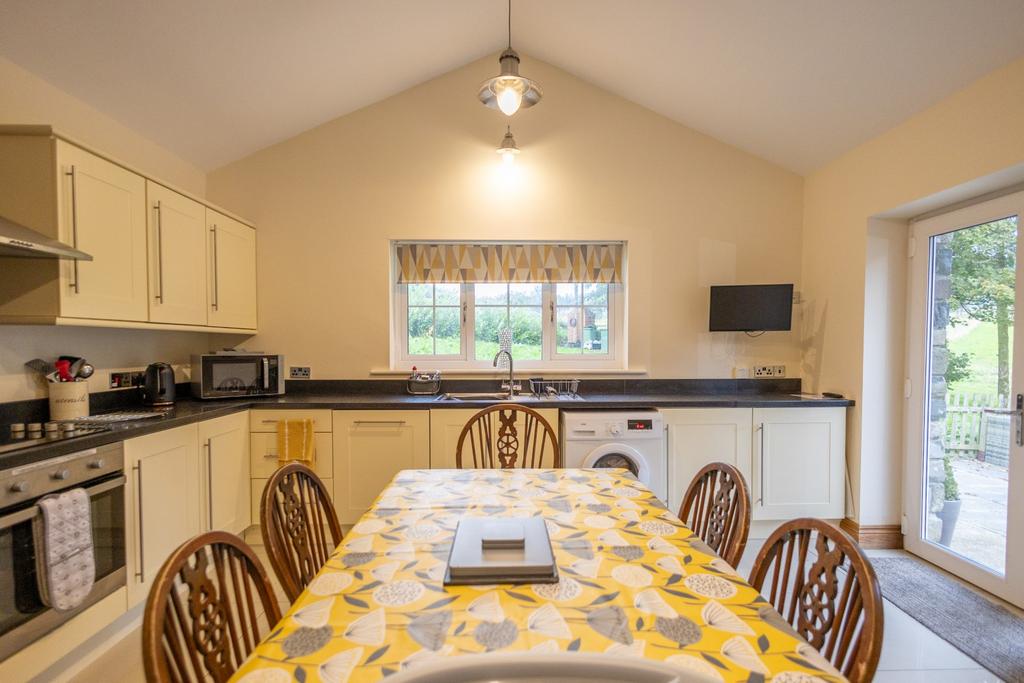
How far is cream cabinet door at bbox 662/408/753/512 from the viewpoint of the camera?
288 centimetres

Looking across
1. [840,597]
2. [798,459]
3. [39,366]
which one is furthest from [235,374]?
[798,459]

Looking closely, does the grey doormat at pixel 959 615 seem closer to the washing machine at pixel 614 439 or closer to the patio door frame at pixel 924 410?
the patio door frame at pixel 924 410

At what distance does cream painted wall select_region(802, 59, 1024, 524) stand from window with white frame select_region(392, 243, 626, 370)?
1312 mm

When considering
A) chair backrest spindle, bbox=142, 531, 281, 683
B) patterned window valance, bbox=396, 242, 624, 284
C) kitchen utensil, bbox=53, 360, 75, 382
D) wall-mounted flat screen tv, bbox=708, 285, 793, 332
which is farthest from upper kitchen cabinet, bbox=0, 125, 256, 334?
wall-mounted flat screen tv, bbox=708, 285, 793, 332

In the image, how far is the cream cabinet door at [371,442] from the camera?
280 centimetres

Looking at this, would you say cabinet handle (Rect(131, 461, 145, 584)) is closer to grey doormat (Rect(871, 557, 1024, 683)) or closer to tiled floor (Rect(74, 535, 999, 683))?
tiled floor (Rect(74, 535, 999, 683))

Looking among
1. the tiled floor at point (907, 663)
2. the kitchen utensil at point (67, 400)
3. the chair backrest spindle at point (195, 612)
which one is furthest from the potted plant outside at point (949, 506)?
the kitchen utensil at point (67, 400)

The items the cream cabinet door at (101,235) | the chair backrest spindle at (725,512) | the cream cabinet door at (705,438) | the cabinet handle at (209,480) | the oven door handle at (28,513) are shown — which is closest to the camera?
the chair backrest spindle at (725,512)

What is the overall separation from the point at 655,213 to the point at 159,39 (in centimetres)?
291

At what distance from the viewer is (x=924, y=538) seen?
2.66m

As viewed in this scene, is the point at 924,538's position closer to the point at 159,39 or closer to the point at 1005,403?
the point at 1005,403

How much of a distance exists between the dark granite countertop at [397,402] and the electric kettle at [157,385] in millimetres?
79

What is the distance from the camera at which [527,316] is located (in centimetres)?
351

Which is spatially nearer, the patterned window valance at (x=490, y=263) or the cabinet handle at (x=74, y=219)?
the cabinet handle at (x=74, y=219)
